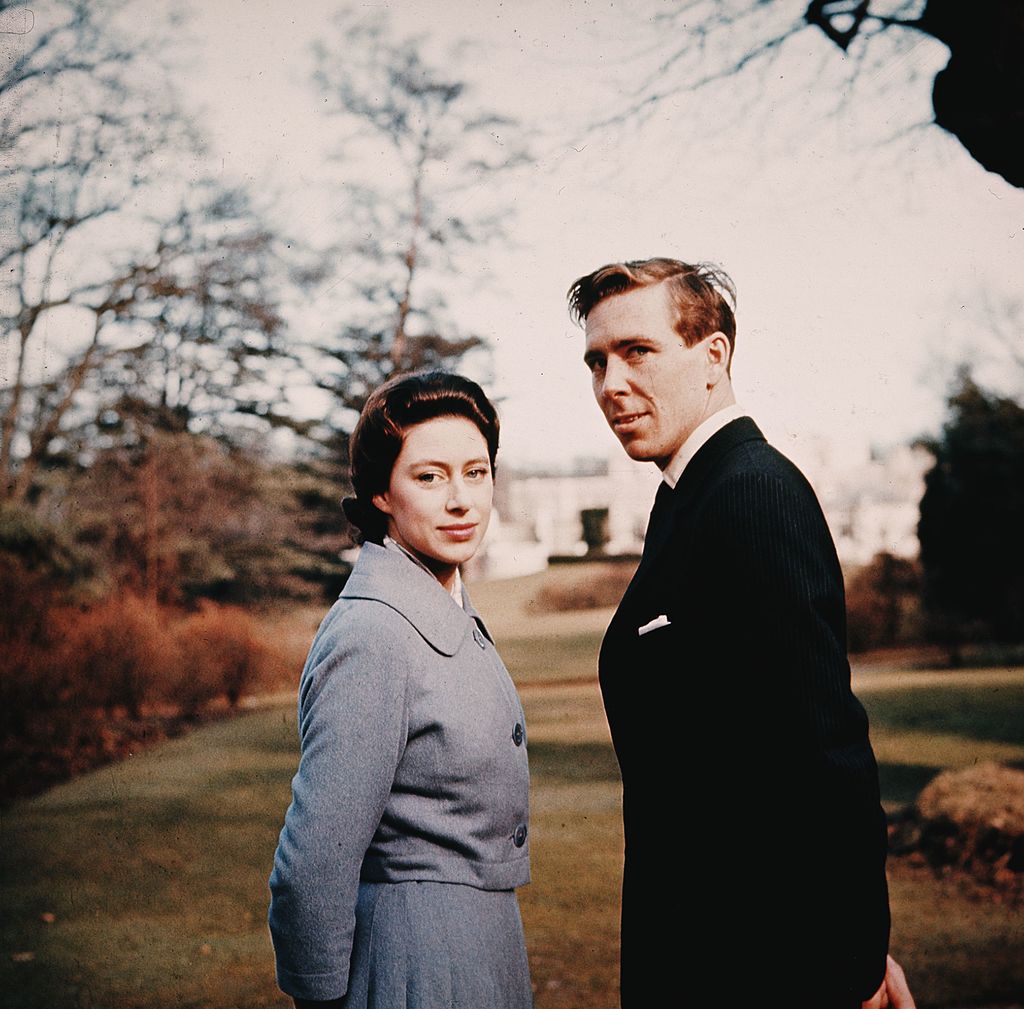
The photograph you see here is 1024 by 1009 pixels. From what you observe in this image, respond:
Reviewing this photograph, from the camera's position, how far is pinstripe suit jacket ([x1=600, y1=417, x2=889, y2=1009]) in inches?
60.6

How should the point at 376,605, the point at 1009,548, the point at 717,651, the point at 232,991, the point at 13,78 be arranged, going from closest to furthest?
the point at 717,651 < the point at 376,605 < the point at 232,991 < the point at 13,78 < the point at 1009,548

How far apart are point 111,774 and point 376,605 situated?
379 centimetres

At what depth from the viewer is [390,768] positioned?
1671 millimetres

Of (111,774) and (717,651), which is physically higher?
(717,651)

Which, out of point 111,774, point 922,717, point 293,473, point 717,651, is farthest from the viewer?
point 922,717

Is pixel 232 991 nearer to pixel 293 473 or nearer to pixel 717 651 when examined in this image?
pixel 293 473

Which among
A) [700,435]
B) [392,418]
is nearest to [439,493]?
[392,418]

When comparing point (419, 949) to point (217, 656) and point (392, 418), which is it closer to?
point (392, 418)

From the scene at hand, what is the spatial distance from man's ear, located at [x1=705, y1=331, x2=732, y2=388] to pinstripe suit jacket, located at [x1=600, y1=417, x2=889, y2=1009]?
135mm

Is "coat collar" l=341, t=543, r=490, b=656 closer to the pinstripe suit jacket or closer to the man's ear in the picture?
the pinstripe suit jacket

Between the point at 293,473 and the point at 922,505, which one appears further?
the point at 922,505

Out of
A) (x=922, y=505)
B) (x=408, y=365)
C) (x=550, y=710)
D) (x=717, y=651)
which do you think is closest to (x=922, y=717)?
(x=922, y=505)

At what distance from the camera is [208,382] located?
5.23 meters

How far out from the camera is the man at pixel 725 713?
1544 millimetres
